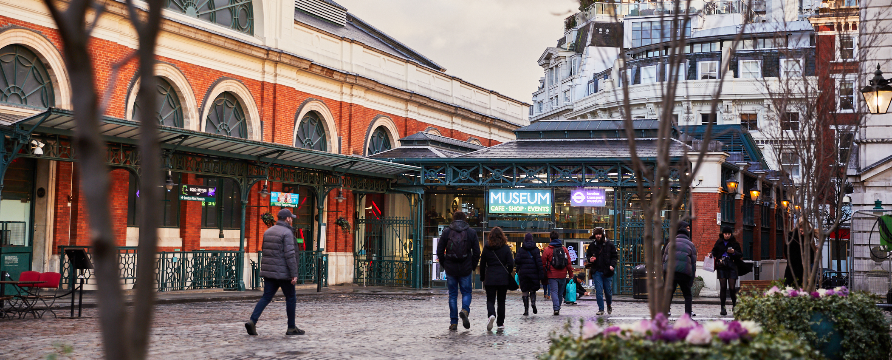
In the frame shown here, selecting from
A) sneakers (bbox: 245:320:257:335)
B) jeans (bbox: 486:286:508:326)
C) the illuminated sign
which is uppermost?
the illuminated sign

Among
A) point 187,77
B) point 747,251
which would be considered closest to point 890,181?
point 747,251

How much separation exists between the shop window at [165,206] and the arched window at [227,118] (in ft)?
7.59

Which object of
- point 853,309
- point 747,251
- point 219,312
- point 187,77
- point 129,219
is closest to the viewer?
point 853,309

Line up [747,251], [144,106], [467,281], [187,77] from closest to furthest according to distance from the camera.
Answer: [144,106] → [467,281] → [187,77] → [747,251]

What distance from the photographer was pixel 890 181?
1841cm

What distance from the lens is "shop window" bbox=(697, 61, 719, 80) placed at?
62666mm

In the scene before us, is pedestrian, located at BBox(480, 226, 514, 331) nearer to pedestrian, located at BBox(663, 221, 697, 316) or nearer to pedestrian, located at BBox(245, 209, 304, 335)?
pedestrian, located at BBox(663, 221, 697, 316)

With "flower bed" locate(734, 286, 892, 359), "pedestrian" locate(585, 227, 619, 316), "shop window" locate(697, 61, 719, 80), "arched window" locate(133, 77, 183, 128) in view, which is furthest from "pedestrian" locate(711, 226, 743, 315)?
"shop window" locate(697, 61, 719, 80)

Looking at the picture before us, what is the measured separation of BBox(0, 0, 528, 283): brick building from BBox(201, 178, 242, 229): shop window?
4cm

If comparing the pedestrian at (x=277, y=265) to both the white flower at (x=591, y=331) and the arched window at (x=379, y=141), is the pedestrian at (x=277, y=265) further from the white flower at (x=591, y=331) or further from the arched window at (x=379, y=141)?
the arched window at (x=379, y=141)

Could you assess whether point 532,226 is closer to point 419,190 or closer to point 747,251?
point 419,190

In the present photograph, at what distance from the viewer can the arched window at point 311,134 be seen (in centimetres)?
3016

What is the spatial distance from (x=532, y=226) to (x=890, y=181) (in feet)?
34.3

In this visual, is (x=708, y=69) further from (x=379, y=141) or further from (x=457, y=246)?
(x=457, y=246)
